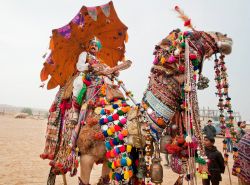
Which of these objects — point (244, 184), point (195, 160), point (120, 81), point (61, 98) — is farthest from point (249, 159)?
point (61, 98)

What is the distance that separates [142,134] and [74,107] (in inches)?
59.6

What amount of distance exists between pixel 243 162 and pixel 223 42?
5.56 feet

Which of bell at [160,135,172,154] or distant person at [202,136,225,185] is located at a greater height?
bell at [160,135,172,154]

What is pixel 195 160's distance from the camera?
257 cm

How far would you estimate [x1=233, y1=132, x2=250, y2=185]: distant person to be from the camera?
129 inches

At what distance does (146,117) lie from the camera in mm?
2912

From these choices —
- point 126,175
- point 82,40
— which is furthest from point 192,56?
point 82,40

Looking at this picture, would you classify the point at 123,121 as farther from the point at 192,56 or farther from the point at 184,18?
the point at 184,18

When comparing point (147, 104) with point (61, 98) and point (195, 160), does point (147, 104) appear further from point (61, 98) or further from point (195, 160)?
point (61, 98)

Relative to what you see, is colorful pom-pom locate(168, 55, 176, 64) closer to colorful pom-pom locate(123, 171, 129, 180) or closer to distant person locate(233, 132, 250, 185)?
colorful pom-pom locate(123, 171, 129, 180)

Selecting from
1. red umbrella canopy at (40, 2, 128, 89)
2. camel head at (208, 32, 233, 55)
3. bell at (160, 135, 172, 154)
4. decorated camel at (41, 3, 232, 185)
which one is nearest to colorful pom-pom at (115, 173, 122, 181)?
decorated camel at (41, 3, 232, 185)

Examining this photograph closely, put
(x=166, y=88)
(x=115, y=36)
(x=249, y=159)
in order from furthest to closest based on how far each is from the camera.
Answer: (x=115, y=36) < (x=249, y=159) < (x=166, y=88)

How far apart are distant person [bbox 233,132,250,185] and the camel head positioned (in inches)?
55.2

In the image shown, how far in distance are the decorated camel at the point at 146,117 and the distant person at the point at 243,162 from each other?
3.53 ft
